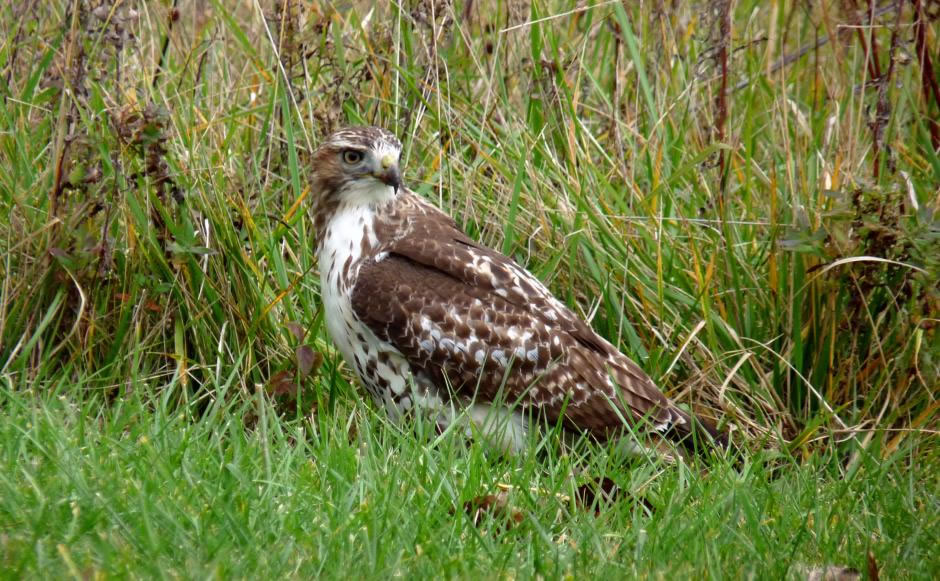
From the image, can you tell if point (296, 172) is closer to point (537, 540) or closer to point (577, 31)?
point (577, 31)

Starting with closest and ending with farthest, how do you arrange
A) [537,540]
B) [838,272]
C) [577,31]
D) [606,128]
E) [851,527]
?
1. [537,540]
2. [851,527]
3. [838,272]
4. [606,128]
5. [577,31]

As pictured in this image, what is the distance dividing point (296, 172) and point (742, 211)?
1.91 meters

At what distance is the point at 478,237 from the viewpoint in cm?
555

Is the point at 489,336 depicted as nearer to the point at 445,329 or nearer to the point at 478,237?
the point at 445,329

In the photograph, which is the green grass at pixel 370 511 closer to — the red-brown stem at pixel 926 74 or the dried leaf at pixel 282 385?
the dried leaf at pixel 282 385

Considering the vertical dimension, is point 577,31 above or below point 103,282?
above

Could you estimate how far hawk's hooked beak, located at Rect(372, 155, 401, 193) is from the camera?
455cm

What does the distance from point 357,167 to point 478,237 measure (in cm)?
103

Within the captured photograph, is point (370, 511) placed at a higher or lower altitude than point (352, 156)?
lower

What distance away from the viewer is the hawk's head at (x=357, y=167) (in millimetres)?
4582

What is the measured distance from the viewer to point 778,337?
5.13 meters

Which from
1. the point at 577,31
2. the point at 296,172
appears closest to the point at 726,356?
the point at 296,172

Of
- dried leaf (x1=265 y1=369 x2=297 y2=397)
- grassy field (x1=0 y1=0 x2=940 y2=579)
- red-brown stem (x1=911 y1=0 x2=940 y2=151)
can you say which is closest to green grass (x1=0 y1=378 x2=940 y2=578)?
grassy field (x1=0 y1=0 x2=940 y2=579)

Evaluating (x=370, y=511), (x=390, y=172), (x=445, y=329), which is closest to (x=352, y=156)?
(x=390, y=172)
